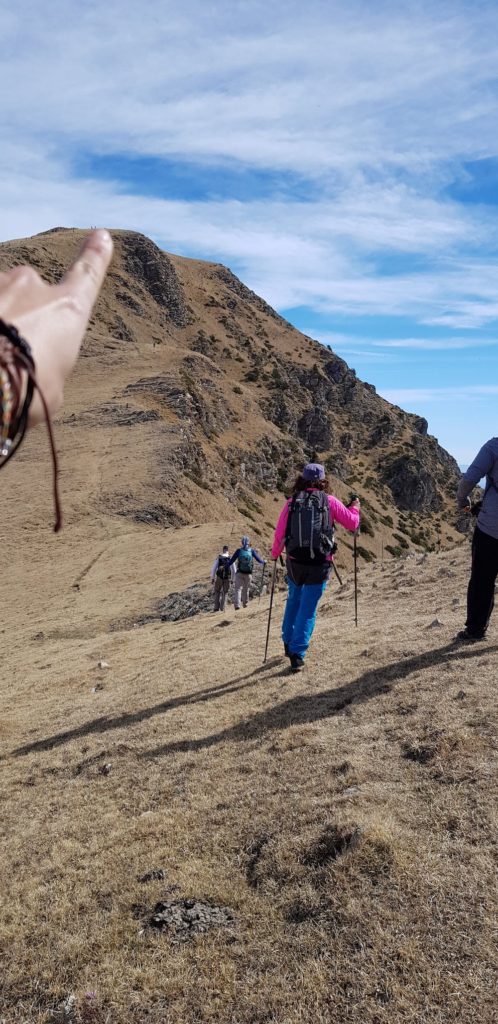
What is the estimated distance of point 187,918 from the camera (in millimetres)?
3770

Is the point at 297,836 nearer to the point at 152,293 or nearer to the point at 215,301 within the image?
the point at 152,293

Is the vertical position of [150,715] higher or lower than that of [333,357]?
lower

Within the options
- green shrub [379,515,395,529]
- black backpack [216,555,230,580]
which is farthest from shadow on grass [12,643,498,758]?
green shrub [379,515,395,529]

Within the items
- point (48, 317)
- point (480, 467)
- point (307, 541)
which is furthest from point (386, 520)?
point (48, 317)

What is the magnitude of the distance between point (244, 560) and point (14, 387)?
14630 millimetres

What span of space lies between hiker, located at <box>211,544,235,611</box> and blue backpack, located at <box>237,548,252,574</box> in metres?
0.35

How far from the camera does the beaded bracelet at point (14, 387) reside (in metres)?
1.45

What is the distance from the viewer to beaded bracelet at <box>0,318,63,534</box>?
4.75ft

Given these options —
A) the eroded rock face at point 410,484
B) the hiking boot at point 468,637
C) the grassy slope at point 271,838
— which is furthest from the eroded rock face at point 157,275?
the grassy slope at point 271,838

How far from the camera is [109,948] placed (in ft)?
11.9

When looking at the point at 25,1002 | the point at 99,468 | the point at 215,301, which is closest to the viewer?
the point at 25,1002

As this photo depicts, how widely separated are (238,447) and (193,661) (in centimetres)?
5140

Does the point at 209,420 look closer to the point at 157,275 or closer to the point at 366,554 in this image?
the point at 366,554

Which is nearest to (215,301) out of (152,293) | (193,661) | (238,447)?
(152,293)
